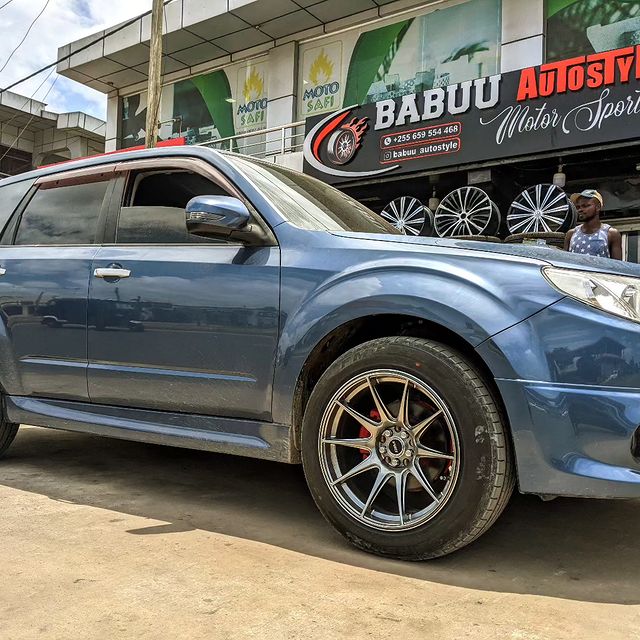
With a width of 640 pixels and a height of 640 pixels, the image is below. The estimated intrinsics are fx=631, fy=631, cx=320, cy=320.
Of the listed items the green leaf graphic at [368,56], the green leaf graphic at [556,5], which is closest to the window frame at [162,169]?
the green leaf graphic at [556,5]

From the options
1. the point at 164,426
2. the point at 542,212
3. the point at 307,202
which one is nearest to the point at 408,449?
the point at 164,426

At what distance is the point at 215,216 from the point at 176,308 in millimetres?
494

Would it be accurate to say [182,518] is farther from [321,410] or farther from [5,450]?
[5,450]

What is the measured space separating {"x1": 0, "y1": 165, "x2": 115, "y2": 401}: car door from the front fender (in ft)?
4.00

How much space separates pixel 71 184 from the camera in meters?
3.62

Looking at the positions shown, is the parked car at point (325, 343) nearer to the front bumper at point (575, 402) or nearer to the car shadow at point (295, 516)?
the front bumper at point (575, 402)

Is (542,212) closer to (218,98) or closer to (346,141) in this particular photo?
(346,141)

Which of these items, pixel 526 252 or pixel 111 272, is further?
pixel 111 272

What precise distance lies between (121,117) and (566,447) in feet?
62.6

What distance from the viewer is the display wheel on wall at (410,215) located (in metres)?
10.6

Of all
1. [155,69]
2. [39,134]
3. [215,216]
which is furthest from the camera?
[39,134]

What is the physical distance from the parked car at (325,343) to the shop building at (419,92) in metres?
6.81

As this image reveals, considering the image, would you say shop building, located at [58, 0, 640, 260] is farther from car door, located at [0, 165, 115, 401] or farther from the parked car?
car door, located at [0, 165, 115, 401]

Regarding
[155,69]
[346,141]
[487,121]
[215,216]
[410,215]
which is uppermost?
[155,69]
